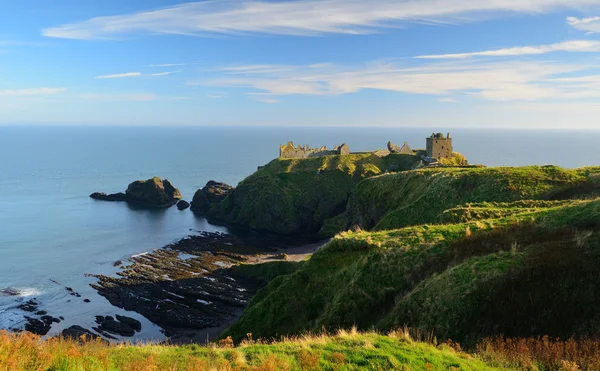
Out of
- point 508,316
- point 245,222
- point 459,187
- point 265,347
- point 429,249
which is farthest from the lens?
point 245,222

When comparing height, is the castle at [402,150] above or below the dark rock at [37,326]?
above

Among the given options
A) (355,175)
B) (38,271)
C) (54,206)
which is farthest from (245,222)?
(54,206)

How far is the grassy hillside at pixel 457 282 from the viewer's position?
44.4ft

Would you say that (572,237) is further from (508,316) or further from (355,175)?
(355,175)

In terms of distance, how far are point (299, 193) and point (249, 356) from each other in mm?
98801

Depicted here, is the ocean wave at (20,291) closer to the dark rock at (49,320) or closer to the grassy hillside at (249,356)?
the dark rock at (49,320)

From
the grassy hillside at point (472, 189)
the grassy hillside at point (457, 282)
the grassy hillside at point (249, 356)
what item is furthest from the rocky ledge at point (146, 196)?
the grassy hillside at point (249, 356)

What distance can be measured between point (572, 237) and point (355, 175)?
313 ft

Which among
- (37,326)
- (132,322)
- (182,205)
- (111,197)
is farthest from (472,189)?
(111,197)

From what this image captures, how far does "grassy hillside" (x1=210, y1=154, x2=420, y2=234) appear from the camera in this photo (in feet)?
344

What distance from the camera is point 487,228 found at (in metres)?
21.9

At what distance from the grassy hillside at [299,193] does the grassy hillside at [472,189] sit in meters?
47.2

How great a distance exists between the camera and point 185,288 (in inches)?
2346

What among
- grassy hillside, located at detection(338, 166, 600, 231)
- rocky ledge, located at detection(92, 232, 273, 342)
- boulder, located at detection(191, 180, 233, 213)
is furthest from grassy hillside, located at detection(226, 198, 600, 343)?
boulder, located at detection(191, 180, 233, 213)
